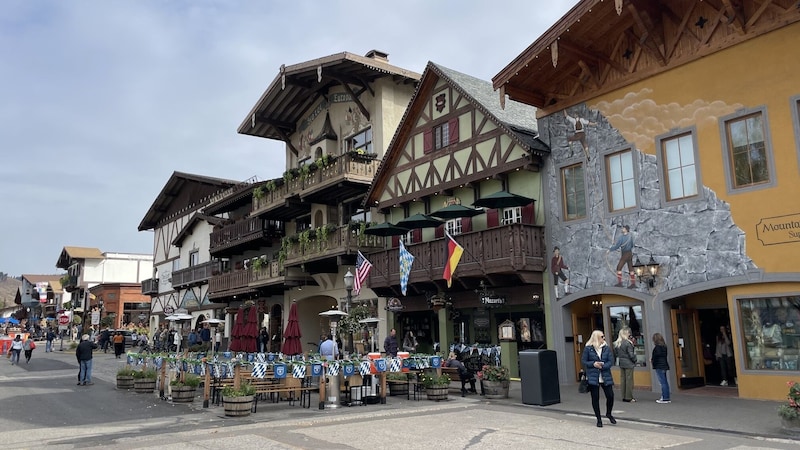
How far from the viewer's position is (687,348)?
1662cm

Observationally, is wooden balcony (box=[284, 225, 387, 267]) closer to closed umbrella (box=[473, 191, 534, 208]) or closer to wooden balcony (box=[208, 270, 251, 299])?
wooden balcony (box=[208, 270, 251, 299])

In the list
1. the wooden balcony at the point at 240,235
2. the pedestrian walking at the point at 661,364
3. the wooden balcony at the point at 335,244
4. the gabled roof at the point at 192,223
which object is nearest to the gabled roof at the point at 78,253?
the gabled roof at the point at 192,223

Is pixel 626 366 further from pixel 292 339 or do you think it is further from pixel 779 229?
pixel 292 339

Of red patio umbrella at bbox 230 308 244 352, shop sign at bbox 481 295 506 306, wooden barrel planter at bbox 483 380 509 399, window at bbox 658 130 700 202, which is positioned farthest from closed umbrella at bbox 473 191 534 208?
red patio umbrella at bbox 230 308 244 352

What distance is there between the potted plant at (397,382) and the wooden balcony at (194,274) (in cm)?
2384

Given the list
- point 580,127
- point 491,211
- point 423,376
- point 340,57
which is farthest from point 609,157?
point 340,57

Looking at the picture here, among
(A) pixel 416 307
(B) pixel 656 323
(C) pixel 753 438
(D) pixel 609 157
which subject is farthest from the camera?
(A) pixel 416 307

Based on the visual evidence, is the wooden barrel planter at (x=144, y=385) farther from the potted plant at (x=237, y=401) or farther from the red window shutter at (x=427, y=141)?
the red window shutter at (x=427, y=141)

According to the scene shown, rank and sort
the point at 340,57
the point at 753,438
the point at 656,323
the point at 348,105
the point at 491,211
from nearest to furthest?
1. the point at 753,438
2. the point at 656,323
3. the point at 491,211
4. the point at 340,57
5. the point at 348,105

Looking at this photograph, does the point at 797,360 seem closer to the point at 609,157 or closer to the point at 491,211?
the point at 609,157

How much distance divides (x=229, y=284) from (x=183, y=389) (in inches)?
727

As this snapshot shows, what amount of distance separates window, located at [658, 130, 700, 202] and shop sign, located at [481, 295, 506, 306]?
6.18 m

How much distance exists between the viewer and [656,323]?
15.9 metres

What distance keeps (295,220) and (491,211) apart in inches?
554
